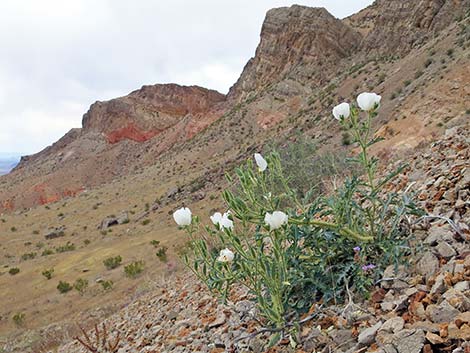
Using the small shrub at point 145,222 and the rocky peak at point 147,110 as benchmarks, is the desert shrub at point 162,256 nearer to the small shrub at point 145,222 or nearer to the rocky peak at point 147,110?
the small shrub at point 145,222

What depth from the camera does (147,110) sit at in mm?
69750

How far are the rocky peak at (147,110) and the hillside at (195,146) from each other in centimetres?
29

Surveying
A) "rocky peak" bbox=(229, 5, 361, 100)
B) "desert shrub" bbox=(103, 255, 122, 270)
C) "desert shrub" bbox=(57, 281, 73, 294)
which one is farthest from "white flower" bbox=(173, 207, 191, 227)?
"rocky peak" bbox=(229, 5, 361, 100)

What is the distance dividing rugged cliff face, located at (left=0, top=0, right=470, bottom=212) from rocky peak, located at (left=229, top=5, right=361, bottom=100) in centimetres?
13

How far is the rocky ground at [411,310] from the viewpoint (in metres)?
A: 1.95

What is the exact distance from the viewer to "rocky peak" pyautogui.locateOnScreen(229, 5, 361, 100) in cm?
4131

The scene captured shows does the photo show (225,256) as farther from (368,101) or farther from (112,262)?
(112,262)

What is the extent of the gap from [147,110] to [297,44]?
3517cm

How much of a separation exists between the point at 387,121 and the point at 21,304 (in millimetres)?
16773

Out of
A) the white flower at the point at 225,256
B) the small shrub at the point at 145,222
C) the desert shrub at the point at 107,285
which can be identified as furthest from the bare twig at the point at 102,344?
the small shrub at the point at 145,222

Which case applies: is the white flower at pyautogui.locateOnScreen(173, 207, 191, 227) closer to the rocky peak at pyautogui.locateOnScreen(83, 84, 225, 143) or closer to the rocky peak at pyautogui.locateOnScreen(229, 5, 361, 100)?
the rocky peak at pyautogui.locateOnScreen(229, 5, 361, 100)

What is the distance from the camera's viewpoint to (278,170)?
2.82 metres

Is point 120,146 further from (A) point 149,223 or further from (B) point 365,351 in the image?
(B) point 365,351

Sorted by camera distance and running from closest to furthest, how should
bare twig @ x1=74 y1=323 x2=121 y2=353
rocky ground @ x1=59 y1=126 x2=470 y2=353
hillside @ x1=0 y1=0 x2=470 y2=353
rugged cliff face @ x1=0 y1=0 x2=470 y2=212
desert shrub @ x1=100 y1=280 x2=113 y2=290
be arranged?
rocky ground @ x1=59 y1=126 x2=470 y2=353, bare twig @ x1=74 y1=323 x2=121 y2=353, hillside @ x1=0 y1=0 x2=470 y2=353, desert shrub @ x1=100 y1=280 x2=113 y2=290, rugged cliff face @ x1=0 y1=0 x2=470 y2=212
